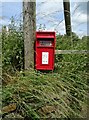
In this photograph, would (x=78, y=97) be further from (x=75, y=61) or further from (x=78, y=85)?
(x=75, y=61)

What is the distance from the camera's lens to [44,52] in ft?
15.1

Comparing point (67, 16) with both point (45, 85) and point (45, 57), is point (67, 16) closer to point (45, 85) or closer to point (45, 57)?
point (45, 57)

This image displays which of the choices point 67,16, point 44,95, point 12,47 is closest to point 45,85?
point 44,95

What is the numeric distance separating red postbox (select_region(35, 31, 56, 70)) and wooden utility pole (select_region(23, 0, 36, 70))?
0.08m

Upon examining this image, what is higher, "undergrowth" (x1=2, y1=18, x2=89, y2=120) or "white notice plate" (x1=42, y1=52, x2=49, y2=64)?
"white notice plate" (x1=42, y1=52, x2=49, y2=64)

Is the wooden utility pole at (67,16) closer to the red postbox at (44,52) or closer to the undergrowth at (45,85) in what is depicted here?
the undergrowth at (45,85)

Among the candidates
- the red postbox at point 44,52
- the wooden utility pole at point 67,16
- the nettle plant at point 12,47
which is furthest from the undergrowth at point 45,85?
the wooden utility pole at point 67,16

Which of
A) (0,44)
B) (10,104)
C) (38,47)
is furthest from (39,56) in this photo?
(10,104)

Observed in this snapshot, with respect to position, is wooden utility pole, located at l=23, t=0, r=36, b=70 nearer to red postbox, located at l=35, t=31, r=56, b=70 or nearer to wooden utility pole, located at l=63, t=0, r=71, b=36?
red postbox, located at l=35, t=31, r=56, b=70

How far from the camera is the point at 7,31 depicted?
4.84 meters

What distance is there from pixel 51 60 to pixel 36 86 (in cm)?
71

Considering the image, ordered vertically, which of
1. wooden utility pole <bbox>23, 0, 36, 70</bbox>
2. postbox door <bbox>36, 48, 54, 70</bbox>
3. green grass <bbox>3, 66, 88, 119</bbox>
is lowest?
green grass <bbox>3, 66, 88, 119</bbox>

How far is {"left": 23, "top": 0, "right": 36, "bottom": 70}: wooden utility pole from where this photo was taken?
15.1 feet

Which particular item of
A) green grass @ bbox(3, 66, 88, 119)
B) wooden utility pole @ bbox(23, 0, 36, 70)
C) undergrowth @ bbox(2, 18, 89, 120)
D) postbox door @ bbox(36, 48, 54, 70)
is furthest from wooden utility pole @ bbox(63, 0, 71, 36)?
green grass @ bbox(3, 66, 88, 119)
